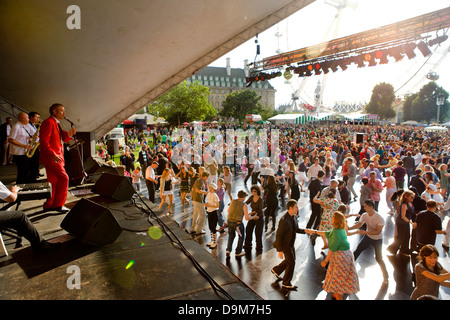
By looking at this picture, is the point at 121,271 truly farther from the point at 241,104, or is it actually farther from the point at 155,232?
the point at 241,104

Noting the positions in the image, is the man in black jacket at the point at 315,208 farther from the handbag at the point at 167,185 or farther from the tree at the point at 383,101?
the tree at the point at 383,101

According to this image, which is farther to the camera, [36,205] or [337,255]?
[36,205]

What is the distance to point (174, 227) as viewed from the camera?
3992 mm

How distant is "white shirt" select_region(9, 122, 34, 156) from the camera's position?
16.2ft

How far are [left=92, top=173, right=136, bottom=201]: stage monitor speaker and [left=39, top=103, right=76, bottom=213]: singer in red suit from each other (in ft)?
3.55

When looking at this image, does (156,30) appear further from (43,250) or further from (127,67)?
(43,250)

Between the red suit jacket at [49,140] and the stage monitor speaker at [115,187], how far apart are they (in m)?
1.36

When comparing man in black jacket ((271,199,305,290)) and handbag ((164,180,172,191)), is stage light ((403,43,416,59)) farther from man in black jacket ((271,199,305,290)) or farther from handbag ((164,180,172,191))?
handbag ((164,180,172,191))

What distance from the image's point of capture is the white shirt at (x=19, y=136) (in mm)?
4926

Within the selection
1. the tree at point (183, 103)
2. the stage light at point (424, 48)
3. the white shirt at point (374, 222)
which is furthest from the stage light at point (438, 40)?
the tree at point (183, 103)
